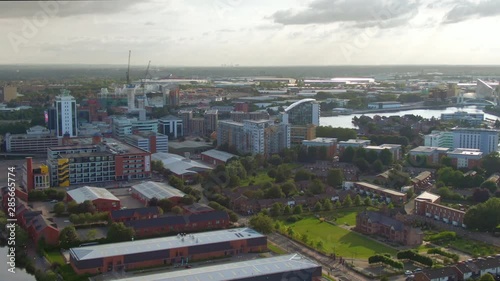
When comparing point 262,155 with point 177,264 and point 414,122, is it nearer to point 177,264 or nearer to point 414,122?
point 177,264

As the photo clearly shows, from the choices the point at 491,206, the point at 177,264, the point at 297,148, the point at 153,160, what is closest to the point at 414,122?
the point at 297,148

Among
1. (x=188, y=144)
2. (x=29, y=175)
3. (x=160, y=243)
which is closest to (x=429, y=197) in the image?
(x=160, y=243)

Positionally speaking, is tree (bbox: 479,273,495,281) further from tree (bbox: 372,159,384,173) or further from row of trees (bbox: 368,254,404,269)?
tree (bbox: 372,159,384,173)

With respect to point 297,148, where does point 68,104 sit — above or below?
above

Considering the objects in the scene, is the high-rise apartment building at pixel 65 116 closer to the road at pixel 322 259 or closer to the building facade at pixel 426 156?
the building facade at pixel 426 156

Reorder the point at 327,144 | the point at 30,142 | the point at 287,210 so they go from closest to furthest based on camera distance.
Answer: the point at 287,210 → the point at 327,144 → the point at 30,142

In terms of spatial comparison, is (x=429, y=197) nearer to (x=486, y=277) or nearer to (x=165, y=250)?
(x=486, y=277)
